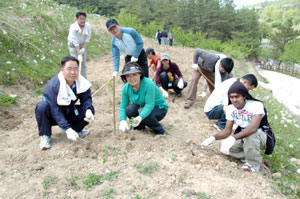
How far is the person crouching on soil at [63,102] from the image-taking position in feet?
9.41

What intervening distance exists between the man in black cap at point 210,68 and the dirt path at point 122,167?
135 centimetres

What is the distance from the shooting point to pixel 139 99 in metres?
3.30

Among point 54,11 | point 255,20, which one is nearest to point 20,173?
point 54,11

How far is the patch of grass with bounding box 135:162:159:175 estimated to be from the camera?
2.57 meters

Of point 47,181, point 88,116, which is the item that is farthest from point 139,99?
point 47,181

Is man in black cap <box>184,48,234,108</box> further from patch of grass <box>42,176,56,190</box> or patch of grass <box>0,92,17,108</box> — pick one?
patch of grass <box>0,92,17,108</box>

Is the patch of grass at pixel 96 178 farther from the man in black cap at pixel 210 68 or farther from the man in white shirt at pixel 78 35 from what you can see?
the man in white shirt at pixel 78 35

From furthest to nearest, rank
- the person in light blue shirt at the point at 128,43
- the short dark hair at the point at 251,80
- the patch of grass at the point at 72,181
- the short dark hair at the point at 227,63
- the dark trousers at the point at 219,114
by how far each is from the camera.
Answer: the person in light blue shirt at the point at 128,43, the short dark hair at the point at 227,63, the dark trousers at the point at 219,114, the short dark hair at the point at 251,80, the patch of grass at the point at 72,181

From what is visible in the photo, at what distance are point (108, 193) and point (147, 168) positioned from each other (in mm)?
526

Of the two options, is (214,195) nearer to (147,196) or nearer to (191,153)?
(147,196)

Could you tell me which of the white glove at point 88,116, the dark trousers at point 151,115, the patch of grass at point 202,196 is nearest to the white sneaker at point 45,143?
the white glove at point 88,116

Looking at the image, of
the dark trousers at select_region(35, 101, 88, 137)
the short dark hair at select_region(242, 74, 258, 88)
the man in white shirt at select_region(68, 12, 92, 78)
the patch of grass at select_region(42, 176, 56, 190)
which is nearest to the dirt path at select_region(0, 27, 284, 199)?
the patch of grass at select_region(42, 176, 56, 190)

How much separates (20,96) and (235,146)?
4.07 m

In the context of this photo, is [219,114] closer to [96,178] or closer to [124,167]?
[124,167]
